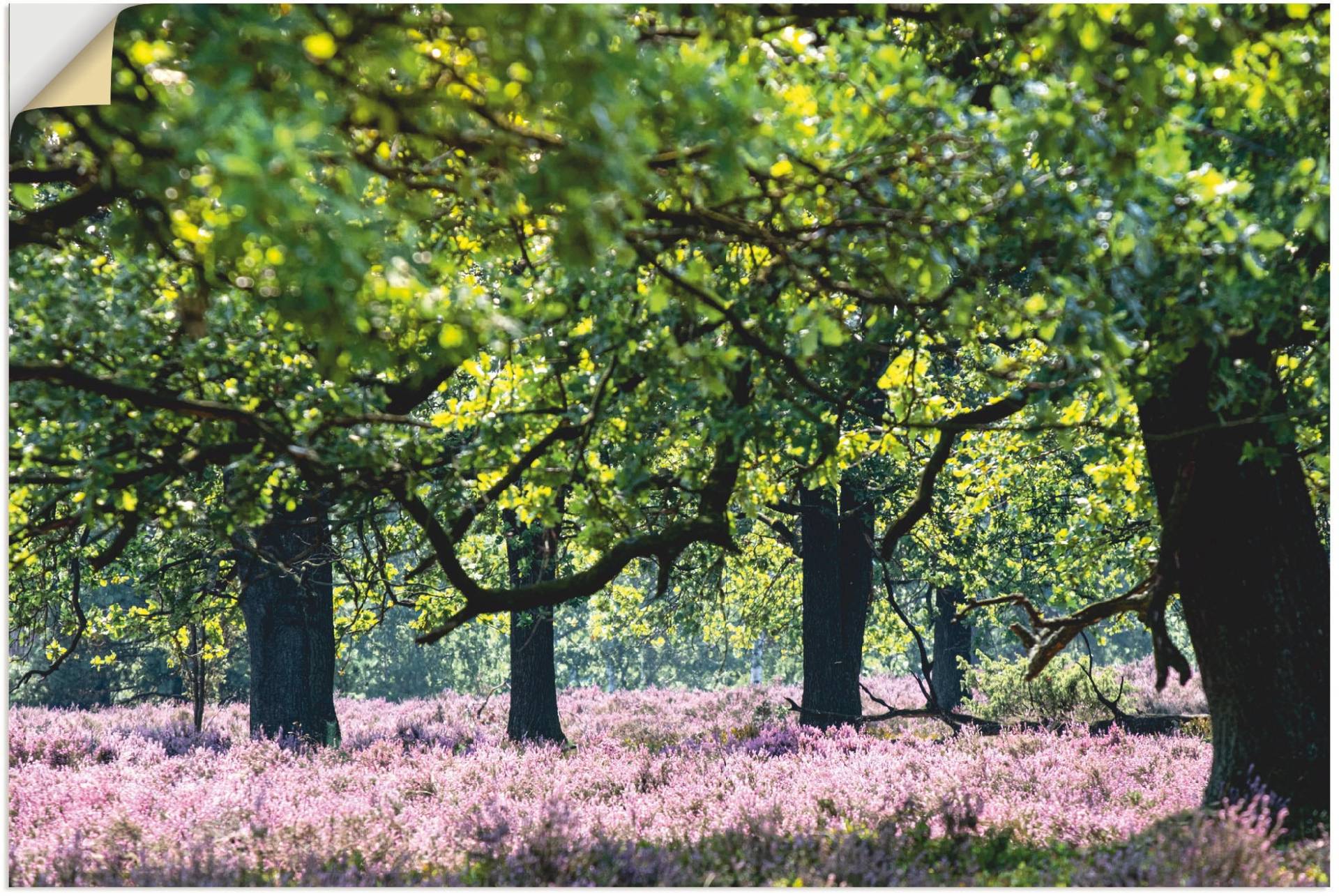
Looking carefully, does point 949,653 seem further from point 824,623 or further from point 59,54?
point 59,54

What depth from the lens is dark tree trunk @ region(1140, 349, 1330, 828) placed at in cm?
601

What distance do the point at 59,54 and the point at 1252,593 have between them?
6902mm

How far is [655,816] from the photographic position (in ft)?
25.4

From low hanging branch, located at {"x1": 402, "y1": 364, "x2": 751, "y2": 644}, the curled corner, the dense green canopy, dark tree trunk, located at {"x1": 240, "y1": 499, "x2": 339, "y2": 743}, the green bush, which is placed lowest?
the green bush

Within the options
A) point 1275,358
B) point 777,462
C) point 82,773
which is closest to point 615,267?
point 777,462

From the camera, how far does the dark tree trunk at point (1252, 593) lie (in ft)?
19.7

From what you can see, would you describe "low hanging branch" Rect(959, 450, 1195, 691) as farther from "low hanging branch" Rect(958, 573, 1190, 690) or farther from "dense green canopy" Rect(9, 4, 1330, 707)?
"dense green canopy" Rect(9, 4, 1330, 707)

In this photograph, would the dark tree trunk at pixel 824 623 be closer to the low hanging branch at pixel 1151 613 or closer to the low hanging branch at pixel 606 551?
the low hanging branch at pixel 1151 613

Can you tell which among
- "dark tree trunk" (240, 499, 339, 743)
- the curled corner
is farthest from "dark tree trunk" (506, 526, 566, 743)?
the curled corner

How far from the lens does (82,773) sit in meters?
10.4

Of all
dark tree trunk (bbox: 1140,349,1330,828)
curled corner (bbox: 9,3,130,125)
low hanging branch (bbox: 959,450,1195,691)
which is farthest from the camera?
dark tree trunk (bbox: 1140,349,1330,828)

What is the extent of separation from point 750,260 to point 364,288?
2.80 meters

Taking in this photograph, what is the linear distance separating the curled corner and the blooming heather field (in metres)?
4.20

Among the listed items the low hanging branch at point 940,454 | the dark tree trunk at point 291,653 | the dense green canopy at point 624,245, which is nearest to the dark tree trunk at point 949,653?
the dark tree trunk at point 291,653
